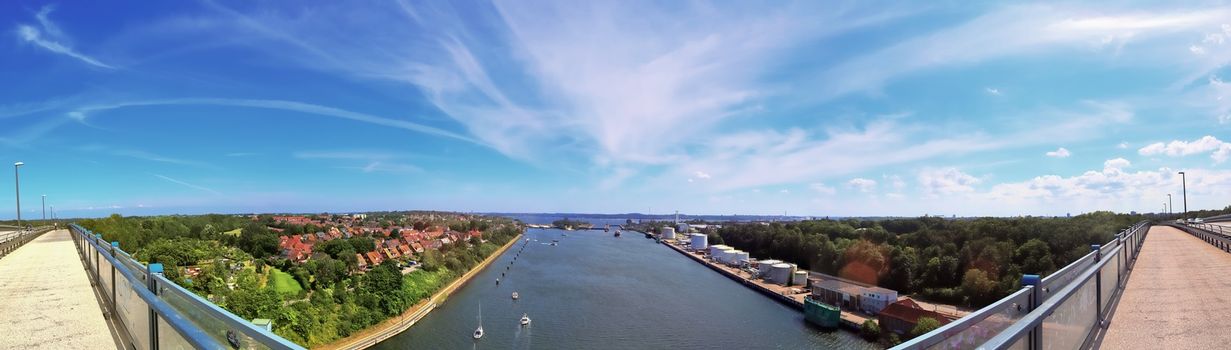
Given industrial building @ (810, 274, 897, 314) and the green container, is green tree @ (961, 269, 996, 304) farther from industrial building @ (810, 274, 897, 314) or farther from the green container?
the green container

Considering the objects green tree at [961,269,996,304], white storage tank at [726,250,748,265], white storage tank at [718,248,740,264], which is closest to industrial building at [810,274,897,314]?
green tree at [961,269,996,304]

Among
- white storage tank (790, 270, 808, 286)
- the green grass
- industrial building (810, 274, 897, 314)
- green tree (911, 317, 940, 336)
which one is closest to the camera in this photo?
green tree (911, 317, 940, 336)

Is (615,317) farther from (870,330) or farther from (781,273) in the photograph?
(781,273)

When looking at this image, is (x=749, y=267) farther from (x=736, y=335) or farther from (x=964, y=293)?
(x=736, y=335)

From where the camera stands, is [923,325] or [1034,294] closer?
[1034,294]

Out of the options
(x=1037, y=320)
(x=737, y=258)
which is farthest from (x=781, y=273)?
(x=1037, y=320)

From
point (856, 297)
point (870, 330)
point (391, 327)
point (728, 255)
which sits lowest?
point (728, 255)

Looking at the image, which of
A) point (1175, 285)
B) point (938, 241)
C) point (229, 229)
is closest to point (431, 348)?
point (1175, 285)

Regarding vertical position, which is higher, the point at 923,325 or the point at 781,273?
the point at 923,325
